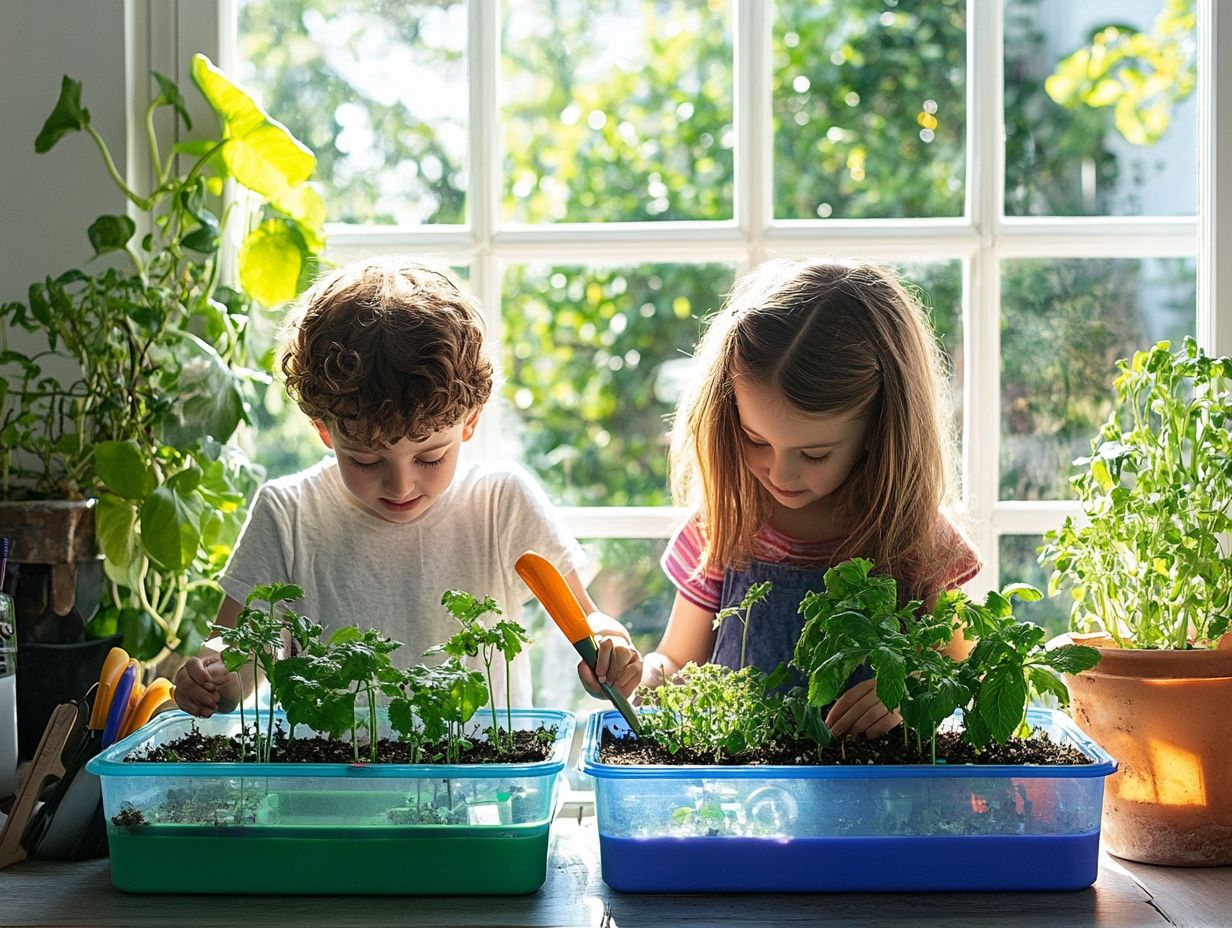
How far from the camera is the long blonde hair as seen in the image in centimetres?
128

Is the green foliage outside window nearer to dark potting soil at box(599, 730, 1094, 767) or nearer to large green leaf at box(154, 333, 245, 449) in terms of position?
large green leaf at box(154, 333, 245, 449)

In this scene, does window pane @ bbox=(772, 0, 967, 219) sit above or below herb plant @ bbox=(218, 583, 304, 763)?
above

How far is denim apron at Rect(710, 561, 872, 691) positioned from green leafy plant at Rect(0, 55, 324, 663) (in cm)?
59

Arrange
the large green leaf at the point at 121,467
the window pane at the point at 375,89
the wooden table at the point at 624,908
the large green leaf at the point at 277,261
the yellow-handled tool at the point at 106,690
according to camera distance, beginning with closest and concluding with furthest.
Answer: the wooden table at the point at 624,908
the yellow-handled tool at the point at 106,690
the large green leaf at the point at 121,467
the large green leaf at the point at 277,261
the window pane at the point at 375,89

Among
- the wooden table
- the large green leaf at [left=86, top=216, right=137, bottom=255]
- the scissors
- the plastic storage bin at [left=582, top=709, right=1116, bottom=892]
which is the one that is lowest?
the wooden table

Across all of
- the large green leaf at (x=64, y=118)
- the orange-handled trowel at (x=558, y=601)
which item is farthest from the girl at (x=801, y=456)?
the large green leaf at (x=64, y=118)

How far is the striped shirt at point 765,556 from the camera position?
4.47 feet

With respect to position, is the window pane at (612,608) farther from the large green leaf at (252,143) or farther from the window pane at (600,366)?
the large green leaf at (252,143)

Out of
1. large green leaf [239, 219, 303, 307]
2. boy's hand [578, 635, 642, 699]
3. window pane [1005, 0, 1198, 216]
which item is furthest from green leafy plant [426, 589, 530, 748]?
window pane [1005, 0, 1198, 216]

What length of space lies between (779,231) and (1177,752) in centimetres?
75

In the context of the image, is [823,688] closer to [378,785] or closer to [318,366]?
[378,785]

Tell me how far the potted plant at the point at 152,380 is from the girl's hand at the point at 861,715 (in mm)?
713

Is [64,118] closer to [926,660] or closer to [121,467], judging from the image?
[121,467]

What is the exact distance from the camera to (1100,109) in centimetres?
154
